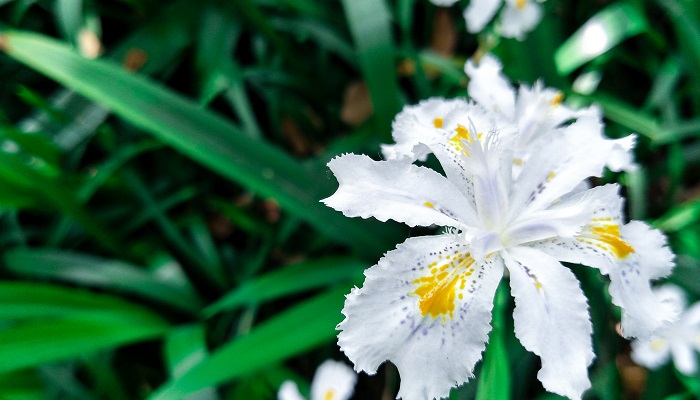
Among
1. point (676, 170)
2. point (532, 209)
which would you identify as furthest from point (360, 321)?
point (676, 170)

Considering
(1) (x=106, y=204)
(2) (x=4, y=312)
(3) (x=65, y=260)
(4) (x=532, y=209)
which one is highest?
(4) (x=532, y=209)

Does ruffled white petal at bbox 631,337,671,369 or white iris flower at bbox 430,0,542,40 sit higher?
white iris flower at bbox 430,0,542,40

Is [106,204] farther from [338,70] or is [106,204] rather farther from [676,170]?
[676,170]

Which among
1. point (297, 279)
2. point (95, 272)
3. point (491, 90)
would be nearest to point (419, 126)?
point (491, 90)

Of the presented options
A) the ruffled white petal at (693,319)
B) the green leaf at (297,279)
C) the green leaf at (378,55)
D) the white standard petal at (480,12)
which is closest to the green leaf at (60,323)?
the green leaf at (297,279)

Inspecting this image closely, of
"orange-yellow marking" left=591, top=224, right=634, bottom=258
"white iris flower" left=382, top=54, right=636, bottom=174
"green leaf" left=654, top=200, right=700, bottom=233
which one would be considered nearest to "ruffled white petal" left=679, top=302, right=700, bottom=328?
"green leaf" left=654, top=200, right=700, bottom=233

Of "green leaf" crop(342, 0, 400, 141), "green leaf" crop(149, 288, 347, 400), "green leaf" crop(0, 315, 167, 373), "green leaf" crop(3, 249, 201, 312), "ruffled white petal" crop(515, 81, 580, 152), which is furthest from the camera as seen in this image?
"green leaf" crop(3, 249, 201, 312)

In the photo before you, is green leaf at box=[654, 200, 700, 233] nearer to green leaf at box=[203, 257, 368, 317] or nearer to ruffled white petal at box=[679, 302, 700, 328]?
ruffled white petal at box=[679, 302, 700, 328]
